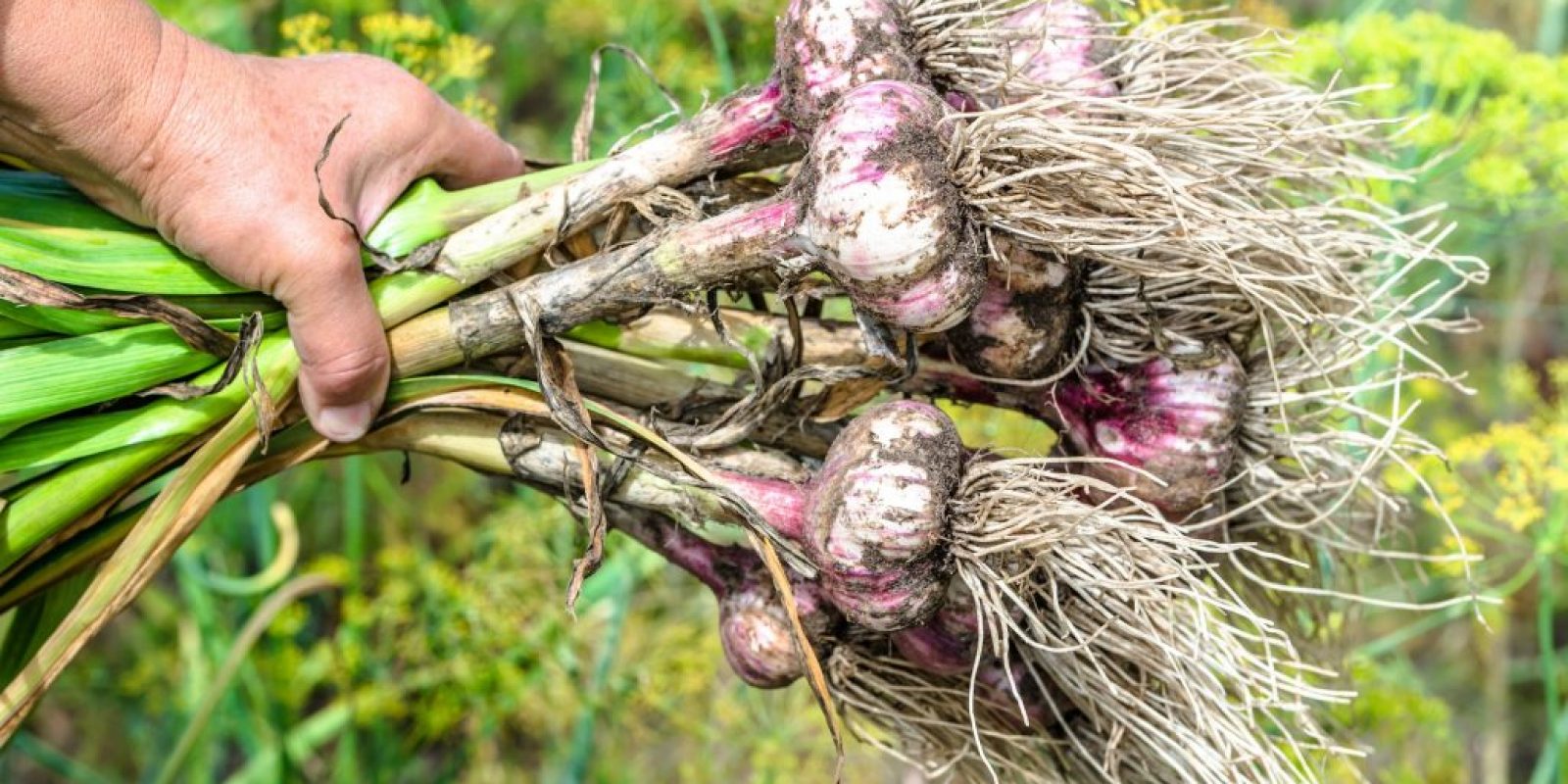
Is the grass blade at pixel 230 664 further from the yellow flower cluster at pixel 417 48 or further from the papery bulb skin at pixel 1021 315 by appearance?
the papery bulb skin at pixel 1021 315

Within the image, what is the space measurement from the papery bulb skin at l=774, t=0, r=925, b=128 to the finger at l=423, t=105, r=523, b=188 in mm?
314

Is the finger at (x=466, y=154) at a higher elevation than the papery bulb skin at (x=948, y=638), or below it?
higher

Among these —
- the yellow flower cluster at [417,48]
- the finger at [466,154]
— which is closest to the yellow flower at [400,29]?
the yellow flower cluster at [417,48]

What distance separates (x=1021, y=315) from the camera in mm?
1042

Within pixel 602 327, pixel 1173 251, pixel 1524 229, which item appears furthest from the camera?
pixel 1524 229

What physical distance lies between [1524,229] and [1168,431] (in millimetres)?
972

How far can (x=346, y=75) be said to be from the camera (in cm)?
→ 107

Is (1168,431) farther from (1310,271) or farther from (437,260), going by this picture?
(437,260)

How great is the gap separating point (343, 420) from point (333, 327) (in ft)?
0.32

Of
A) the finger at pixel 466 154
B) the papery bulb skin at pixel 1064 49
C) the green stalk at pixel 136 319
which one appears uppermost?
the papery bulb skin at pixel 1064 49

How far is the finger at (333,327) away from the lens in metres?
1.00

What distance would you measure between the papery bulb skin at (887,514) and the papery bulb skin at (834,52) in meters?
0.25

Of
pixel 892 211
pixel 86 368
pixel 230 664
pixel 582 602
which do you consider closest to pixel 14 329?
pixel 86 368

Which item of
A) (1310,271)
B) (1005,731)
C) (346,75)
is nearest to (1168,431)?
(1310,271)
